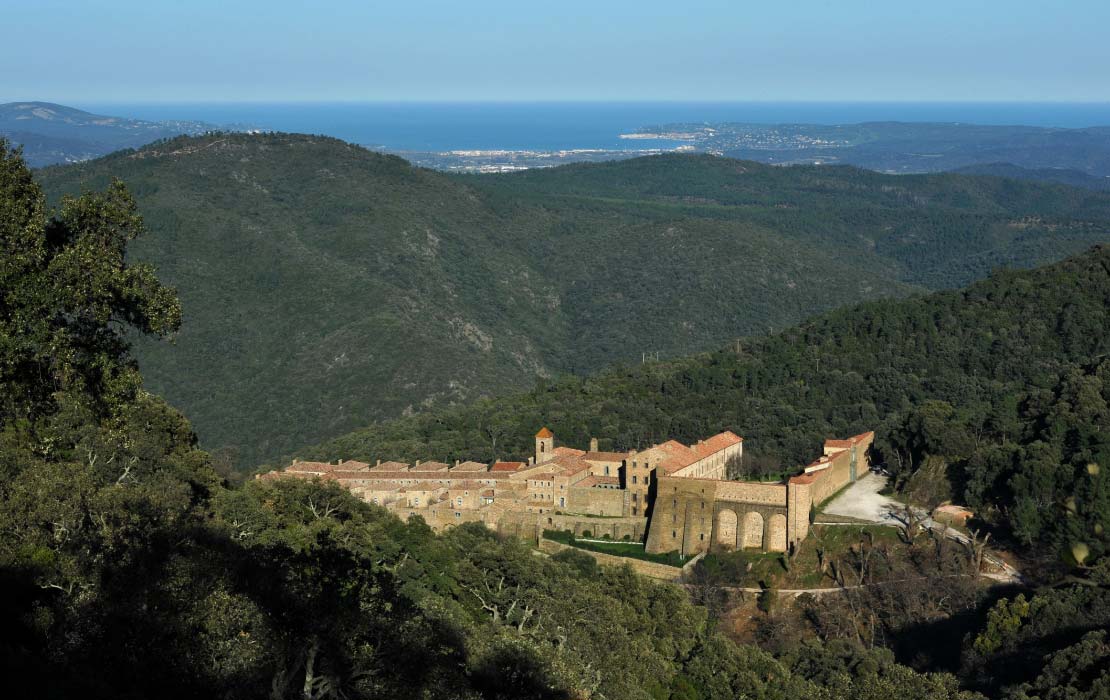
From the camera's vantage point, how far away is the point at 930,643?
34.5 m

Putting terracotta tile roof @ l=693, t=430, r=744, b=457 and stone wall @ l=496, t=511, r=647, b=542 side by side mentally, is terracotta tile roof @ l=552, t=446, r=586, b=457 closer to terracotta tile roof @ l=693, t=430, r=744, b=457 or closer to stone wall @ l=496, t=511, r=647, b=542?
terracotta tile roof @ l=693, t=430, r=744, b=457

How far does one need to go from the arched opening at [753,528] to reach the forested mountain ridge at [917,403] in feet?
23.0

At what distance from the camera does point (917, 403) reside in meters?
57.8

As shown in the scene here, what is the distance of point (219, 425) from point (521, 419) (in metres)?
25.9

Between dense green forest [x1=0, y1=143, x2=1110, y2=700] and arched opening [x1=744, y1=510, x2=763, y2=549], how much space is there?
10.3 meters

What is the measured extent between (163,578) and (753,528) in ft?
81.8

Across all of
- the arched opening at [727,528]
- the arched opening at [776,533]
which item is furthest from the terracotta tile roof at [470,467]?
the arched opening at [776,533]

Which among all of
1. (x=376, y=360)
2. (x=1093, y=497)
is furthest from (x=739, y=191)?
(x=1093, y=497)

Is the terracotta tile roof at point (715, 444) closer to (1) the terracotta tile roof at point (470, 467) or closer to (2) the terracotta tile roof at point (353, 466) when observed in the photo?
(1) the terracotta tile roof at point (470, 467)

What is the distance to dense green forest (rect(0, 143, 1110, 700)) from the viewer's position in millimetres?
14852

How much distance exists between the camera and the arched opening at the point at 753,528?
3831cm

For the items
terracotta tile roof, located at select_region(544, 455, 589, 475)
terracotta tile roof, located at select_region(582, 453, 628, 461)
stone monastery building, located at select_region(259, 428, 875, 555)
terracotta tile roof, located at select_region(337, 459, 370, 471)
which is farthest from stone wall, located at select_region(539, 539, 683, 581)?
terracotta tile roof, located at select_region(337, 459, 370, 471)

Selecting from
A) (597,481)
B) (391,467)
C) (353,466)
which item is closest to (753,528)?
(597,481)

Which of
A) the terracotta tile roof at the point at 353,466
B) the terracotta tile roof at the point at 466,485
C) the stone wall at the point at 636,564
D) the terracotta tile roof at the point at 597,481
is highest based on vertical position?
the terracotta tile roof at the point at 466,485
